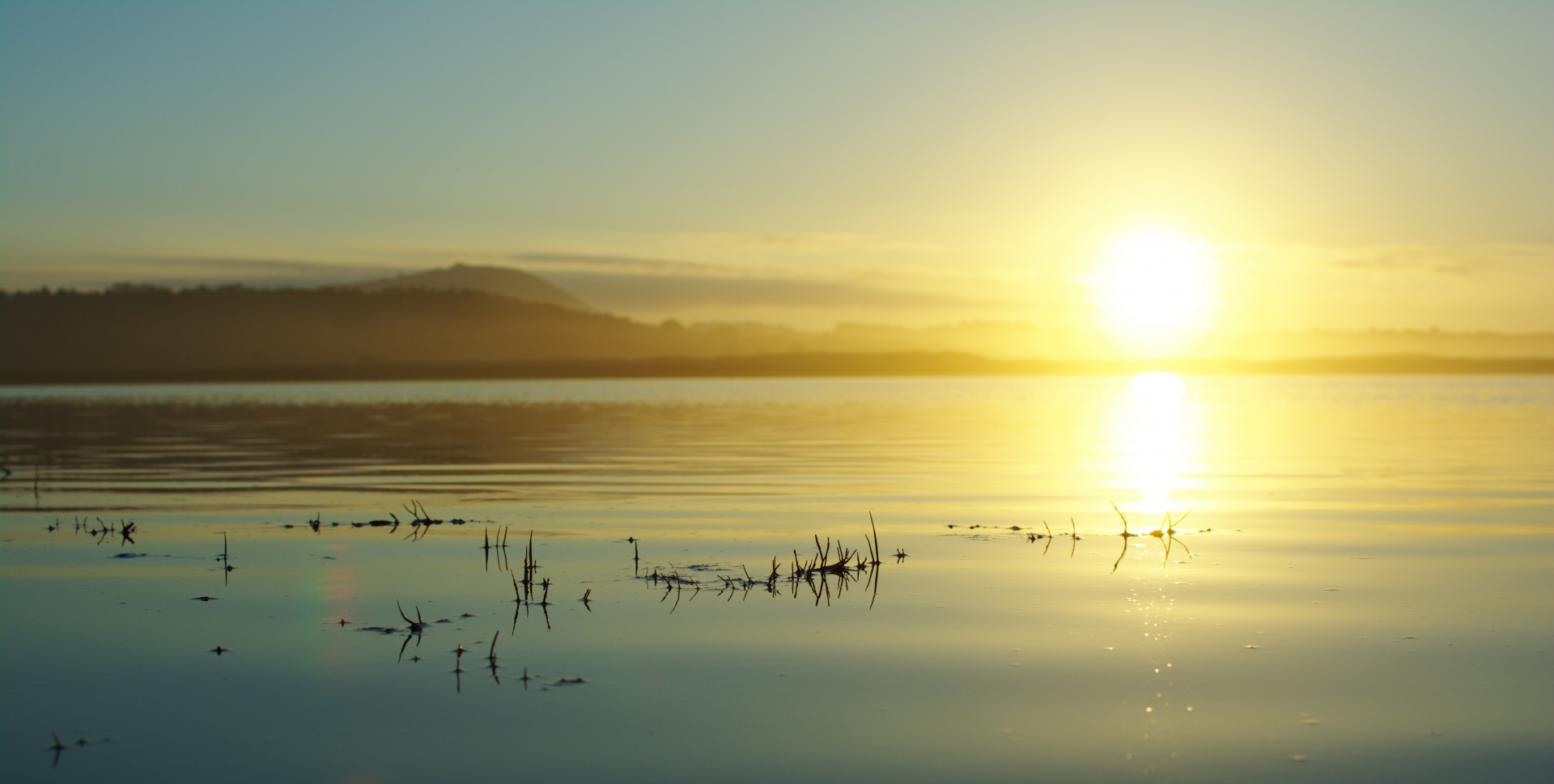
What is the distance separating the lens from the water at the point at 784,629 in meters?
7.41

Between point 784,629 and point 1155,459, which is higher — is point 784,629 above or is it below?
below

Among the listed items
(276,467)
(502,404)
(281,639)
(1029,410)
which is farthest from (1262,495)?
(502,404)

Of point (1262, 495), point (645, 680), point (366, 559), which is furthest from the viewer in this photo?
point (1262, 495)

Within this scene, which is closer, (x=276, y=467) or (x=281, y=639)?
(x=281, y=639)

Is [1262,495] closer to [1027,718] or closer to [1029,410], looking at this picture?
[1027,718]

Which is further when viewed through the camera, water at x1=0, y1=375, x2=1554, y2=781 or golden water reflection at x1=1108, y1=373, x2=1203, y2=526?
golden water reflection at x1=1108, y1=373, x2=1203, y2=526

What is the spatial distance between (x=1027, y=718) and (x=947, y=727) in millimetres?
571

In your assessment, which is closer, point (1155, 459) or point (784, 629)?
point (784, 629)

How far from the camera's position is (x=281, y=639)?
34.0 feet

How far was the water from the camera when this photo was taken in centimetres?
741

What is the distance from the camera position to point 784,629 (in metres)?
10.7

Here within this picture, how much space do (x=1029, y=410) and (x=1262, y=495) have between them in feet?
Result: 137

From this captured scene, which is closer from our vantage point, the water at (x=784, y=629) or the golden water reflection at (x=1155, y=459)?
the water at (x=784, y=629)

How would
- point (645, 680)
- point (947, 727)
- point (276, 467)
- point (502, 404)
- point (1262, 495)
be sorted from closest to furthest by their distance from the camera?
point (947, 727) → point (645, 680) → point (1262, 495) → point (276, 467) → point (502, 404)
